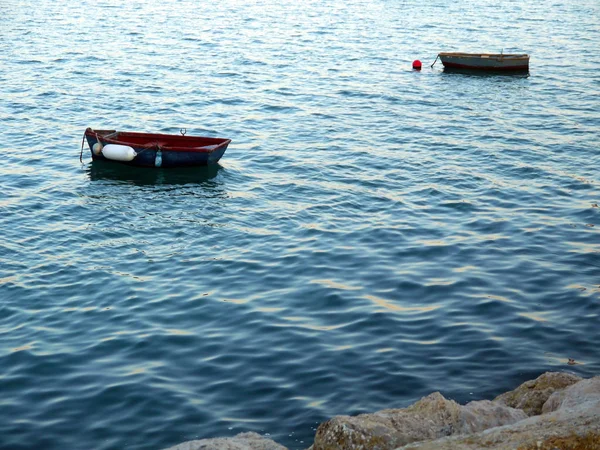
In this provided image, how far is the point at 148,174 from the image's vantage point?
24.3 m

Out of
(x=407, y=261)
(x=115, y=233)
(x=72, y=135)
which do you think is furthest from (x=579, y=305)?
(x=72, y=135)

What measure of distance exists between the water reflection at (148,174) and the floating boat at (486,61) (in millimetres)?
18359

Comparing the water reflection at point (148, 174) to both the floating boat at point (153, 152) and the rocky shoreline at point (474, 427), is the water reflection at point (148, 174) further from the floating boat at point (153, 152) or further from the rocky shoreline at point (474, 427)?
the rocky shoreline at point (474, 427)

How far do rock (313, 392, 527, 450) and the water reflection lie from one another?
14.6 meters

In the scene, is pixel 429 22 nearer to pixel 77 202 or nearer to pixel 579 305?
pixel 77 202

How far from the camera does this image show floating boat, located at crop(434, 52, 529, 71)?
127 feet

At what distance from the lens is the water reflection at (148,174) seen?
78.6 ft

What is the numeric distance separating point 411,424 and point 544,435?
2.02m

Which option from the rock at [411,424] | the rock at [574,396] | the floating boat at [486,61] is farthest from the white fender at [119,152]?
the floating boat at [486,61]

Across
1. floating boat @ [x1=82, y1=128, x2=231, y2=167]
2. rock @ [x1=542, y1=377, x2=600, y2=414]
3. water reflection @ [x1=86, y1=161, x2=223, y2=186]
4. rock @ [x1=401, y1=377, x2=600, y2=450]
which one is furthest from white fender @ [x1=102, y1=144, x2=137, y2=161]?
rock @ [x1=401, y1=377, x2=600, y2=450]

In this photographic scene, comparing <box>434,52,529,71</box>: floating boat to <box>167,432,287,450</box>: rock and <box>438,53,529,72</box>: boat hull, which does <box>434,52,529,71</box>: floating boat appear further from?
<box>167,432,287,450</box>: rock

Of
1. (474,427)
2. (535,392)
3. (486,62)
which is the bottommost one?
(535,392)

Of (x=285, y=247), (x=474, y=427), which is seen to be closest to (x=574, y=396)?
(x=474, y=427)

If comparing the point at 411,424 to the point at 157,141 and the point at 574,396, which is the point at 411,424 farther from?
the point at 157,141
